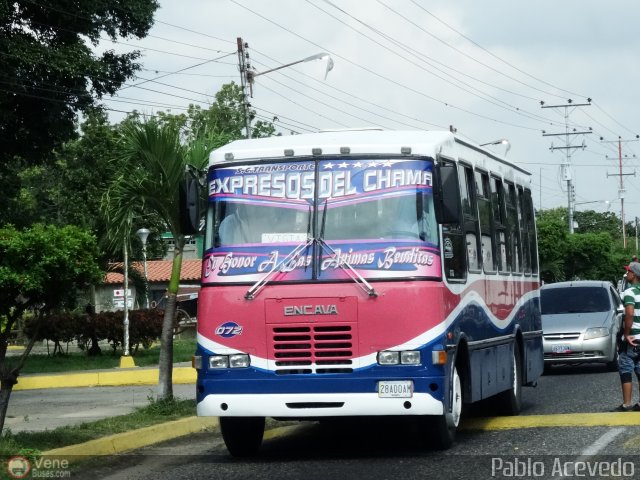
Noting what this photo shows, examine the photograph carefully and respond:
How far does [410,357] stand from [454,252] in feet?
4.76

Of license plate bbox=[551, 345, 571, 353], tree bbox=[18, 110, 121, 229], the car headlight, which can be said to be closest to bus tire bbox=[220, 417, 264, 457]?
license plate bbox=[551, 345, 571, 353]

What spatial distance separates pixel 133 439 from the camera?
1314cm

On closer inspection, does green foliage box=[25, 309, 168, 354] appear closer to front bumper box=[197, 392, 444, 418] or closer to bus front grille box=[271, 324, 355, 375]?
front bumper box=[197, 392, 444, 418]

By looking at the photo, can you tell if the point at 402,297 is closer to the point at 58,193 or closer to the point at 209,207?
the point at 209,207

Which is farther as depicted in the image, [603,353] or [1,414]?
[603,353]

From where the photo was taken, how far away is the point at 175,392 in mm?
20531

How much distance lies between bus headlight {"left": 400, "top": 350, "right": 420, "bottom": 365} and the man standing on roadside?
446 centimetres

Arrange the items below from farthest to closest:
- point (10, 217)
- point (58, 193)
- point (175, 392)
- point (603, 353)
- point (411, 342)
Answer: point (58, 193) < point (10, 217) < point (603, 353) < point (175, 392) < point (411, 342)

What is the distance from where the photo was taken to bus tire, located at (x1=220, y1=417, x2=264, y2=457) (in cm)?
1234

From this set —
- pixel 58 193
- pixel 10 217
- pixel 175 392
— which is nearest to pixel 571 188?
pixel 58 193

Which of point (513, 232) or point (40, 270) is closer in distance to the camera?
point (40, 270)

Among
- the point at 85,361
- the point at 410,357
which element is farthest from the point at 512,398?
the point at 85,361

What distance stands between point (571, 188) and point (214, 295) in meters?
78.0

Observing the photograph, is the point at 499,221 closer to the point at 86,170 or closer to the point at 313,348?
the point at 313,348
